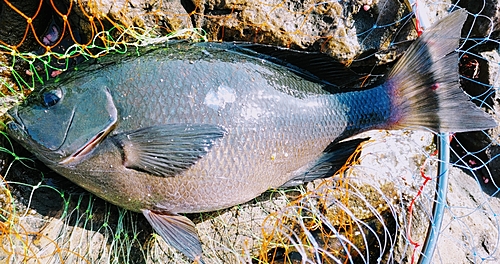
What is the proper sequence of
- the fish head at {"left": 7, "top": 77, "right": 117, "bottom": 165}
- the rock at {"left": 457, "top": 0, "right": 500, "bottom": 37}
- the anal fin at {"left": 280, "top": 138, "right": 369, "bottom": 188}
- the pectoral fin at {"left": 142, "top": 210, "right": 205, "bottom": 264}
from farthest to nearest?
the rock at {"left": 457, "top": 0, "right": 500, "bottom": 37}, the anal fin at {"left": 280, "top": 138, "right": 369, "bottom": 188}, the pectoral fin at {"left": 142, "top": 210, "right": 205, "bottom": 264}, the fish head at {"left": 7, "top": 77, "right": 117, "bottom": 165}

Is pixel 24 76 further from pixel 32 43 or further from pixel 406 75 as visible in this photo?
pixel 406 75

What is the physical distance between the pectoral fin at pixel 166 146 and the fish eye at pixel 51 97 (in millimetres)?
311

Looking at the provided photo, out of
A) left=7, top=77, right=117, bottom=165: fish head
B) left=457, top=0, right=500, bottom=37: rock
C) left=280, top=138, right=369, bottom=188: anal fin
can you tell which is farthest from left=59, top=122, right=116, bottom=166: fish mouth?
left=457, top=0, right=500, bottom=37: rock

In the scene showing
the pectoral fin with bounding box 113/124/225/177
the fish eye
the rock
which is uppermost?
the rock

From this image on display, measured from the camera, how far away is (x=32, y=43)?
2.28 m

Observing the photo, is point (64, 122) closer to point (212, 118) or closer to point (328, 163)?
point (212, 118)

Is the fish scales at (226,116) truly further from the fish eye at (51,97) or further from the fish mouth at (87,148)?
the fish eye at (51,97)

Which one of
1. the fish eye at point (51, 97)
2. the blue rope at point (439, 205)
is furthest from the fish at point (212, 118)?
the blue rope at point (439, 205)

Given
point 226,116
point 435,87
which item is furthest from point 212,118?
point 435,87

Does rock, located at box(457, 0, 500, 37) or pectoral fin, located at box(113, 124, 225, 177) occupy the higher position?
rock, located at box(457, 0, 500, 37)

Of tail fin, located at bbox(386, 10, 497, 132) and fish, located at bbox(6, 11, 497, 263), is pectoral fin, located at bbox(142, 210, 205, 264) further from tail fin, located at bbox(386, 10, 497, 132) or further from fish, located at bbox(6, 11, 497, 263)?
tail fin, located at bbox(386, 10, 497, 132)

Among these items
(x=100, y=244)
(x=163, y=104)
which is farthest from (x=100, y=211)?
(x=163, y=104)

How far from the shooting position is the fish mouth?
73.8 inches

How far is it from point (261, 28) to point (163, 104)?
81 cm
